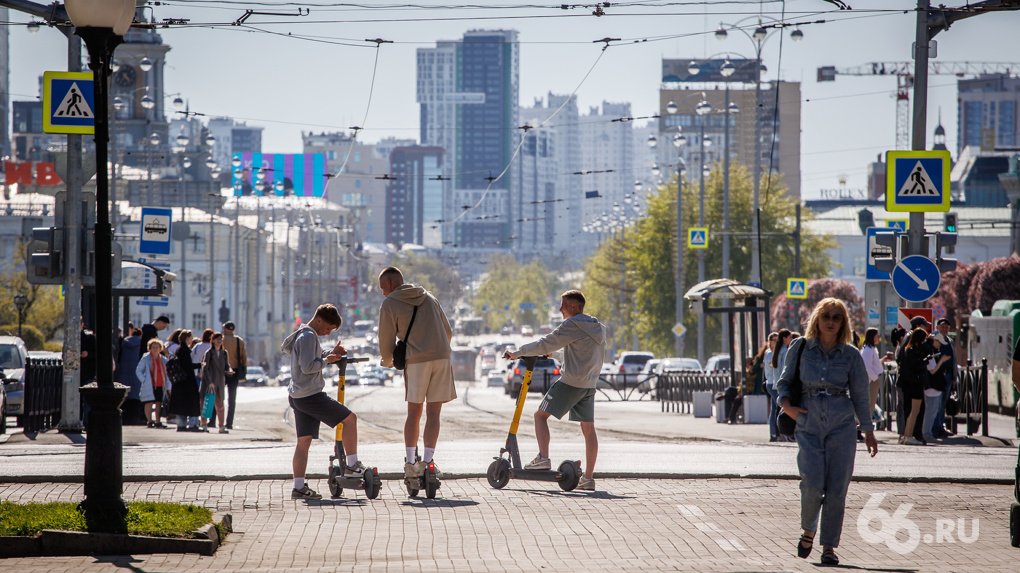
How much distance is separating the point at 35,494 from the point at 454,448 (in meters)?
5.82

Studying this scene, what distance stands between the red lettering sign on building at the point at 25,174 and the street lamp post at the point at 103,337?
241 ft

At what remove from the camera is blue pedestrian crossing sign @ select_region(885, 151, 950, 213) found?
17156mm

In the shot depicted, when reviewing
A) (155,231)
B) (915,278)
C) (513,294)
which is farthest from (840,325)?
(513,294)

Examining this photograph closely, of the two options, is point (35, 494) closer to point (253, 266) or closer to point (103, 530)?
point (103, 530)

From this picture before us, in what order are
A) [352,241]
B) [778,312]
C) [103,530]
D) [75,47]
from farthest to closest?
[352,241] < [778,312] < [75,47] < [103,530]

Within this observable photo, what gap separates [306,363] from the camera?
10047mm

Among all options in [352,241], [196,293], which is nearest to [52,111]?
[196,293]

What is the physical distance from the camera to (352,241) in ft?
478

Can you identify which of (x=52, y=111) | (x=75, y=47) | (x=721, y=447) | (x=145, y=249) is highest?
(x=75, y=47)

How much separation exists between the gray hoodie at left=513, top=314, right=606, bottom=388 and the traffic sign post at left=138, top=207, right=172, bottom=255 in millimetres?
12360

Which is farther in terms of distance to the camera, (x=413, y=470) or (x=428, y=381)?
(x=428, y=381)

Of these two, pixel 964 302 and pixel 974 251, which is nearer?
pixel 964 302

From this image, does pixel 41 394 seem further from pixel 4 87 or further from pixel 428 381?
pixel 4 87

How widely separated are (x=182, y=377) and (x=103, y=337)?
35.3 ft
